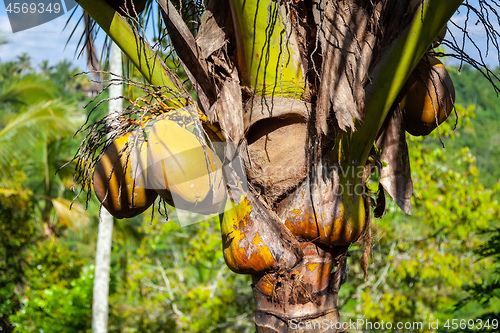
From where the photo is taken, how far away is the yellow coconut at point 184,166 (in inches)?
54.6

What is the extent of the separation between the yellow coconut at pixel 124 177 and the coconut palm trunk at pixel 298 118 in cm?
27

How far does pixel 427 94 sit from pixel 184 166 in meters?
0.94

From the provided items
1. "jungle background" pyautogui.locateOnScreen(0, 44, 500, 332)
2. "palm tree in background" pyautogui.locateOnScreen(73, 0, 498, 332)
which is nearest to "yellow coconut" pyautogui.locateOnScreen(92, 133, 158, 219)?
"palm tree in background" pyautogui.locateOnScreen(73, 0, 498, 332)

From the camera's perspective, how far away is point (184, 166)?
1.38 meters

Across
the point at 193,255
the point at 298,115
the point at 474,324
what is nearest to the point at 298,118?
the point at 298,115

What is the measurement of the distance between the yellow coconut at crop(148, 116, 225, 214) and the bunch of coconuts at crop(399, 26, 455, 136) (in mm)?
777

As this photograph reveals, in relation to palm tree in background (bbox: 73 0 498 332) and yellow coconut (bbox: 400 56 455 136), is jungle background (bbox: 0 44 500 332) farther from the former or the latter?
→ palm tree in background (bbox: 73 0 498 332)

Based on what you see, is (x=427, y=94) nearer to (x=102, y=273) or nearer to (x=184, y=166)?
(x=184, y=166)

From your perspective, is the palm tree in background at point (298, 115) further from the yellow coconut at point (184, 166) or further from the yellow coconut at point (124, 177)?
the yellow coconut at point (124, 177)

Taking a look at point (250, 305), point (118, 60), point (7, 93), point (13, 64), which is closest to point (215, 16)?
point (118, 60)

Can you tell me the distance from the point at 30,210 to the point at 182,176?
282 inches

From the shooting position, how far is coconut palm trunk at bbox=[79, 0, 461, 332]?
1.36 meters

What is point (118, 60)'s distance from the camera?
5.11m

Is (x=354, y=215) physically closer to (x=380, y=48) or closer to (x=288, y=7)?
(x=380, y=48)
